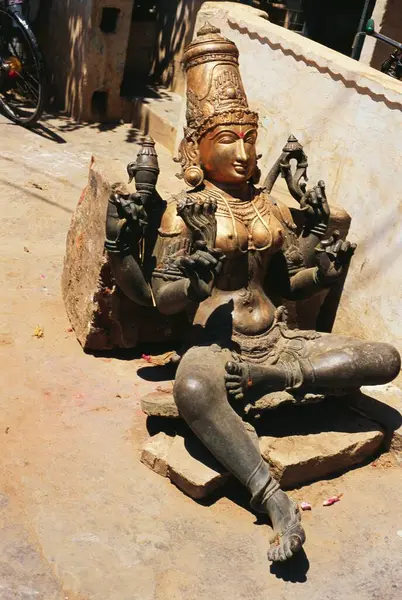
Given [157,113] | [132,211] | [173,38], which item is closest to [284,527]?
[132,211]

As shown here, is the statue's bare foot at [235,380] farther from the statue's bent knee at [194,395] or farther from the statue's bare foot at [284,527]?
the statue's bare foot at [284,527]

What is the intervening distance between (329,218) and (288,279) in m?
0.54

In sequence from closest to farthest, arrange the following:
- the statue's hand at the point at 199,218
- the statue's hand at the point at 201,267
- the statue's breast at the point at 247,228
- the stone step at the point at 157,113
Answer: the statue's hand at the point at 201,267 < the statue's hand at the point at 199,218 < the statue's breast at the point at 247,228 < the stone step at the point at 157,113

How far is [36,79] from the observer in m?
9.21

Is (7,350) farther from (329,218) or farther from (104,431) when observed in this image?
(329,218)

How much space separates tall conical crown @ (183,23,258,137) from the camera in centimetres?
430

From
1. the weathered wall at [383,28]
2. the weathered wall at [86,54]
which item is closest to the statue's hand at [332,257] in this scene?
the weathered wall at [383,28]

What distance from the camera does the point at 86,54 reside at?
921 cm

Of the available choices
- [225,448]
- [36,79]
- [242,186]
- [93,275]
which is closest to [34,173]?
[36,79]

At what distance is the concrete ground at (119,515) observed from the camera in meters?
3.31

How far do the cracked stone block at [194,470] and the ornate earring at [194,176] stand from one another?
1.49m

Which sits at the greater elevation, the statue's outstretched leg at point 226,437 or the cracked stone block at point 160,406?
the statue's outstretched leg at point 226,437

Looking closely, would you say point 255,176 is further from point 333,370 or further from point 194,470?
point 194,470

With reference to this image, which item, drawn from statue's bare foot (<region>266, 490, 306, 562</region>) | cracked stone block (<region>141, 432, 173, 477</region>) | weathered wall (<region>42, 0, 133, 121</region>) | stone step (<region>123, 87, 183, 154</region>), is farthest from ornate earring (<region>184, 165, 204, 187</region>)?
weathered wall (<region>42, 0, 133, 121</region>)
